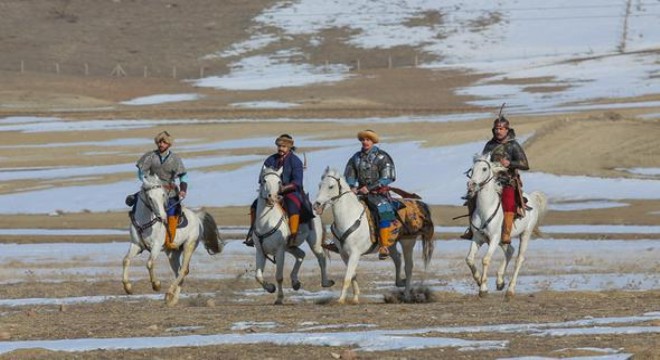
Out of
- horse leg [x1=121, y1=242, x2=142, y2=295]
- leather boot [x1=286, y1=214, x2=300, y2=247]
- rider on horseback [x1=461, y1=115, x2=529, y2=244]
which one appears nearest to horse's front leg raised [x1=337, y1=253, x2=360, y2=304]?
leather boot [x1=286, y1=214, x2=300, y2=247]

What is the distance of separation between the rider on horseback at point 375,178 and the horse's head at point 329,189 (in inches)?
37.7

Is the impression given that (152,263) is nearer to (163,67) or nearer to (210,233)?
(210,233)

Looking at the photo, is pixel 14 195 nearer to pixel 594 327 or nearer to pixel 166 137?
pixel 166 137

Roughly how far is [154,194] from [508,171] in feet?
17.7

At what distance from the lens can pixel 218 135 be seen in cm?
5728

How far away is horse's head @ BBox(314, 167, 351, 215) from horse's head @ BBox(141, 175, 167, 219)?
8.82 ft

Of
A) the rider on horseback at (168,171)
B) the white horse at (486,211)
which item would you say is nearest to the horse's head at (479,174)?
the white horse at (486,211)

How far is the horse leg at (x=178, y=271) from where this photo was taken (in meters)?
21.7

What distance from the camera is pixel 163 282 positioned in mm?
26281

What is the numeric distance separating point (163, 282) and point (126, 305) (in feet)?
15.4

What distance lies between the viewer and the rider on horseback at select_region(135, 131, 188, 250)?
74.7ft

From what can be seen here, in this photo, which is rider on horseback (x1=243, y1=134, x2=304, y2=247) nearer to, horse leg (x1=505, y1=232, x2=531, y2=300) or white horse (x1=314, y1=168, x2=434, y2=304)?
white horse (x1=314, y1=168, x2=434, y2=304)

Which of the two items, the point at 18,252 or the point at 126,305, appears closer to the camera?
the point at 126,305

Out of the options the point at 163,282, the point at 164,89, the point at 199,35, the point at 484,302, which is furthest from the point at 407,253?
the point at 199,35
